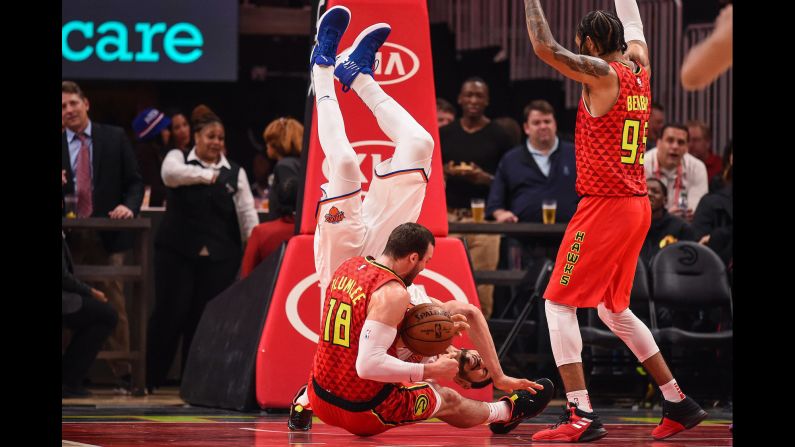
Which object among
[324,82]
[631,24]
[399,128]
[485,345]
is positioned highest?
[631,24]

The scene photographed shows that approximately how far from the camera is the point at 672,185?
10156mm

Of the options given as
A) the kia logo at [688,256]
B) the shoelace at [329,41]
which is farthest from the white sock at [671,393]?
the kia logo at [688,256]

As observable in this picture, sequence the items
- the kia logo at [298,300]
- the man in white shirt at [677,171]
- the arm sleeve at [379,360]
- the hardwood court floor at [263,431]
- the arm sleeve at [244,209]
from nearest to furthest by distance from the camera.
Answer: the arm sleeve at [379,360] < the hardwood court floor at [263,431] < the kia logo at [298,300] < the arm sleeve at [244,209] < the man in white shirt at [677,171]

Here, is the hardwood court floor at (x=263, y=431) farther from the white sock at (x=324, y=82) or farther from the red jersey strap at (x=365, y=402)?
the white sock at (x=324, y=82)

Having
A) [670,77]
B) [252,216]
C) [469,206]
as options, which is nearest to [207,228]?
[252,216]

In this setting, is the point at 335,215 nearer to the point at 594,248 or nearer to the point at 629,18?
the point at 594,248

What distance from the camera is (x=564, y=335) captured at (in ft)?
19.4

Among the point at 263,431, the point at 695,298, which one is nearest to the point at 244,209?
the point at 695,298

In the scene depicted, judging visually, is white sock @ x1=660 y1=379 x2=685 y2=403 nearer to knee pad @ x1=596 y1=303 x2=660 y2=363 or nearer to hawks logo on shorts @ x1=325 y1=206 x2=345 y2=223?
knee pad @ x1=596 y1=303 x2=660 y2=363

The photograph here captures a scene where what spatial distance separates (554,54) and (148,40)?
24.3 ft

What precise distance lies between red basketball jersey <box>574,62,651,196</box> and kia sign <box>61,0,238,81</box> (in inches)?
275

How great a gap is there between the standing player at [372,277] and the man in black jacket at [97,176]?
10.5 ft

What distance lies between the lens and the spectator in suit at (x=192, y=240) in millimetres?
9461

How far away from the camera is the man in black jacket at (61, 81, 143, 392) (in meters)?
9.45
